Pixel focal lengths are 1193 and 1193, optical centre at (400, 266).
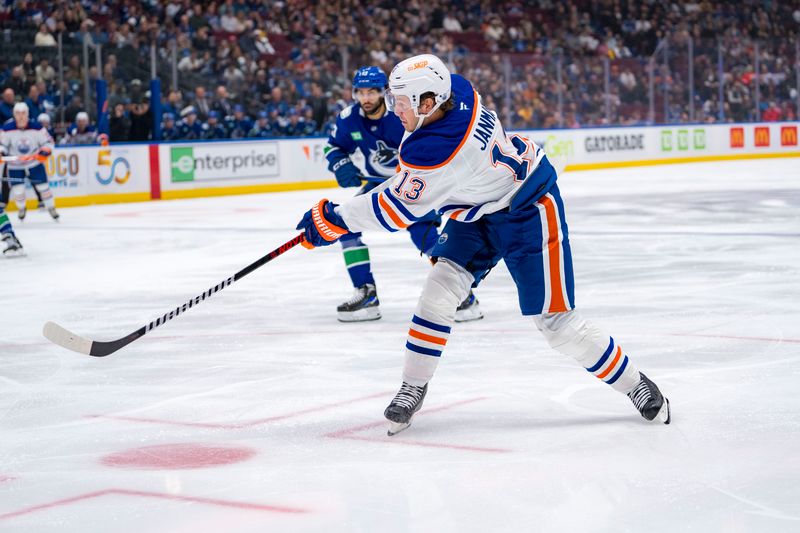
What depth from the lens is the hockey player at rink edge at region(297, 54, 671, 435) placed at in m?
3.31

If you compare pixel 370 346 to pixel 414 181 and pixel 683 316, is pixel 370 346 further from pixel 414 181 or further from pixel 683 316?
pixel 414 181

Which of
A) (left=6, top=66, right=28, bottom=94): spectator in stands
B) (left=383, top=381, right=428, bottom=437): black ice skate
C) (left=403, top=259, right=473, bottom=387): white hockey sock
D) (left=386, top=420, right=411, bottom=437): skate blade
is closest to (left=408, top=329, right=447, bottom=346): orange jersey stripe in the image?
(left=403, top=259, right=473, bottom=387): white hockey sock

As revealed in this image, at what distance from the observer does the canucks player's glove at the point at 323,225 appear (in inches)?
137

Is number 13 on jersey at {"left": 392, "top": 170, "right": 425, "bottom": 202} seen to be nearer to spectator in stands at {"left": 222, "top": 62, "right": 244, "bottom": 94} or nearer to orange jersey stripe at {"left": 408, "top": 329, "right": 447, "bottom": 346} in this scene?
orange jersey stripe at {"left": 408, "top": 329, "right": 447, "bottom": 346}

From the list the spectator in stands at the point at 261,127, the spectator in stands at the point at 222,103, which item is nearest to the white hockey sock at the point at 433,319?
the spectator in stands at the point at 222,103

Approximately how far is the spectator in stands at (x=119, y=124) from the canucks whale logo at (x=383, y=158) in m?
9.45

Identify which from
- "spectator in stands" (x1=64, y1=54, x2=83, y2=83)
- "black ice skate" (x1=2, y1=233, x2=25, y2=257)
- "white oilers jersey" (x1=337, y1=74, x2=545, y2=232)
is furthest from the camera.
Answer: "spectator in stands" (x1=64, y1=54, x2=83, y2=83)

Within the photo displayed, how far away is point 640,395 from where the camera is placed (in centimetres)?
354

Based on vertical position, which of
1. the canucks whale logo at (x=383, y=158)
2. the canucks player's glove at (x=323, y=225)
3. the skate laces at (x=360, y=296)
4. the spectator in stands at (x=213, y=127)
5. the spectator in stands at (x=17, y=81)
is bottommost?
the skate laces at (x=360, y=296)

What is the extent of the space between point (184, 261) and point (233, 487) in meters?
5.82

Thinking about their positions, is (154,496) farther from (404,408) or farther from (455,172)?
(455,172)

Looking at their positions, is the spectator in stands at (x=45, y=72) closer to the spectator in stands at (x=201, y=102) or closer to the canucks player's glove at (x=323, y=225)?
the spectator in stands at (x=201, y=102)

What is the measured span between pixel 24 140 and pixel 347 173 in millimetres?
7636

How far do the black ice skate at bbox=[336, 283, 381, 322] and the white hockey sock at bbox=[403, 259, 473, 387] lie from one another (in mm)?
2224
